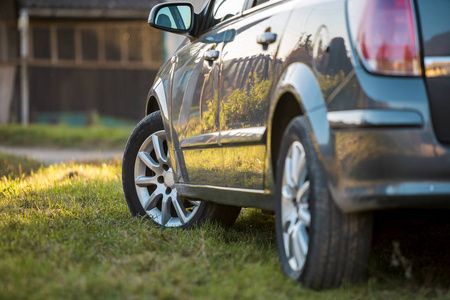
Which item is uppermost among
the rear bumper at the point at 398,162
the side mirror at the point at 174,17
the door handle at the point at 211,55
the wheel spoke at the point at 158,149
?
the side mirror at the point at 174,17

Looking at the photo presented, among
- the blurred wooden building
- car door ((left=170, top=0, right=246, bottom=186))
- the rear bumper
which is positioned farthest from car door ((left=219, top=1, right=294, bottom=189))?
the blurred wooden building

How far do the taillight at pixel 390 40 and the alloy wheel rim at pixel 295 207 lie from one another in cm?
55

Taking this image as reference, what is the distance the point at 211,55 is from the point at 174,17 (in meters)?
0.72

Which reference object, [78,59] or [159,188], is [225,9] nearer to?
[159,188]

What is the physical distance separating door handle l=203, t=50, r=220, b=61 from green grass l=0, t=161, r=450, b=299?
1.04m

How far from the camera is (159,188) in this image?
4.67m

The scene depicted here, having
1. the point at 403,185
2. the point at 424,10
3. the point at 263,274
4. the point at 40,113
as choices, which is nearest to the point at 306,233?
the point at 263,274

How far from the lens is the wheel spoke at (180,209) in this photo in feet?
14.9

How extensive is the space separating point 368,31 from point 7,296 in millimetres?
1737

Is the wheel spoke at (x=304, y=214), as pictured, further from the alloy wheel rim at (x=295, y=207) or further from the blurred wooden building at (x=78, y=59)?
the blurred wooden building at (x=78, y=59)

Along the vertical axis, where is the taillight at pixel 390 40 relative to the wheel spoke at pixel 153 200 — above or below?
above

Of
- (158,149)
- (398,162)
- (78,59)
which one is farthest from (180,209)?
(78,59)

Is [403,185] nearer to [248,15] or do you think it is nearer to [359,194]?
[359,194]

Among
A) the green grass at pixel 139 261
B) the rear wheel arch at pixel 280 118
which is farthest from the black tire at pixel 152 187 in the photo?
the rear wheel arch at pixel 280 118
